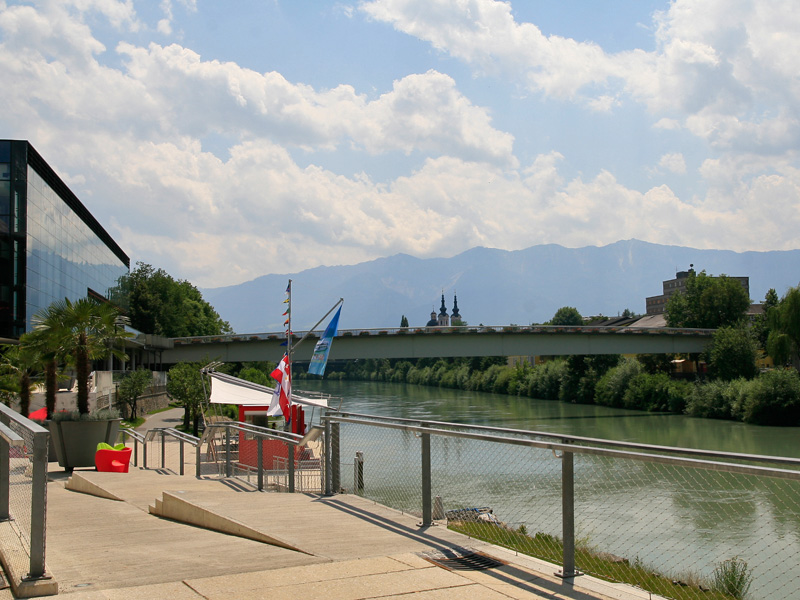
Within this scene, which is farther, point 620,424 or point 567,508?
point 620,424

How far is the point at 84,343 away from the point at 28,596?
17267mm

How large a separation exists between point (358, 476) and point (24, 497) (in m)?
7.03

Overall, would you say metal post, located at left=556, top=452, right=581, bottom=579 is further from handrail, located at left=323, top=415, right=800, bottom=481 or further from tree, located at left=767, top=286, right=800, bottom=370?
tree, located at left=767, top=286, right=800, bottom=370

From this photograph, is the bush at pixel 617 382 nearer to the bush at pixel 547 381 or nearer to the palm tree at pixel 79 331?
the bush at pixel 547 381

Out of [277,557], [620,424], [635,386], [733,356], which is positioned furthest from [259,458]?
[635,386]

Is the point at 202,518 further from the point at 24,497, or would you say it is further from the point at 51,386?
the point at 51,386

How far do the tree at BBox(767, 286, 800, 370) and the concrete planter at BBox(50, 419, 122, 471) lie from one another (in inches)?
2207

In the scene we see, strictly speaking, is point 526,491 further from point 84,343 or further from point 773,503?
point 84,343

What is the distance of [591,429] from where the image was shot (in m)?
50.5

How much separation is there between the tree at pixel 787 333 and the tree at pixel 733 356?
2712 mm

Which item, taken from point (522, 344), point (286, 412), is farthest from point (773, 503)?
point (522, 344)

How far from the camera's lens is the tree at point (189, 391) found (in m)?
45.3

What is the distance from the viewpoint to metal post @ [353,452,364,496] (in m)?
10.8

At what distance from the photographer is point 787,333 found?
61.0 meters
